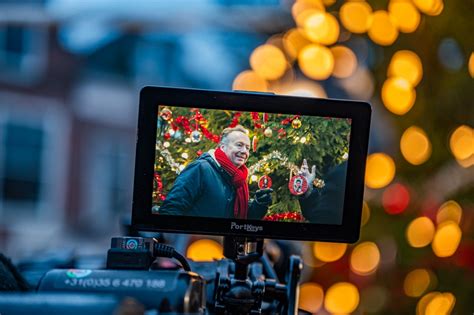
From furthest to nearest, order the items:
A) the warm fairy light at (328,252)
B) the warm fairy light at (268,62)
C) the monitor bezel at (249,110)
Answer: the warm fairy light at (268,62), the warm fairy light at (328,252), the monitor bezel at (249,110)

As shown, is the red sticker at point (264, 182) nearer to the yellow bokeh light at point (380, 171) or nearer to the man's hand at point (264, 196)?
the man's hand at point (264, 196)

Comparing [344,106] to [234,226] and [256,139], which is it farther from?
[234,226]

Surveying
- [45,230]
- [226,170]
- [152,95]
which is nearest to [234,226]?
[226,170]

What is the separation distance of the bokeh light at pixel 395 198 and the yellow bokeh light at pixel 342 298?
405 mm

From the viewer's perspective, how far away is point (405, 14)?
12.9ft

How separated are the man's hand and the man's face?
0.07 meters

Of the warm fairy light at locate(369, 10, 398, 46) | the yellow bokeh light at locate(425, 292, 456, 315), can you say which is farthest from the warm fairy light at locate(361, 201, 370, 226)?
the warm fairy light at locate(369, 10, 398, 46)

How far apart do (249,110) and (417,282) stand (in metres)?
2.39

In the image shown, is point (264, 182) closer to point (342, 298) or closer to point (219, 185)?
point (219, 185)

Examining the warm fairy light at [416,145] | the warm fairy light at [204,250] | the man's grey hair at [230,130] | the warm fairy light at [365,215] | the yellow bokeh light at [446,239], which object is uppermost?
the warm fairy light at [416,145]

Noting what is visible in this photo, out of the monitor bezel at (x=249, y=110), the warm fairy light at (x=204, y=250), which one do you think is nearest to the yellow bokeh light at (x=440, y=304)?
the warm fairy light at (x=204, y=250)

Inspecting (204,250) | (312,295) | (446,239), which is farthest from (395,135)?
(204,250)

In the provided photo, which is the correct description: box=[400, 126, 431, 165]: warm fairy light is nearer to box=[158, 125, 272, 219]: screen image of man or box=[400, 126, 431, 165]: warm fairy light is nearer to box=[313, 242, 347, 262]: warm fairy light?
box=[313, 242, 347, 262]: warm fairy light

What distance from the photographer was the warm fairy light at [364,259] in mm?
4172
